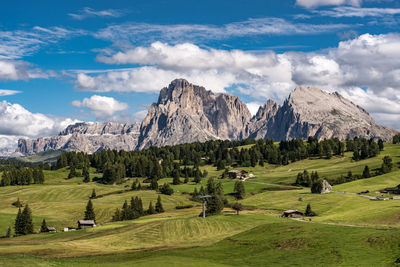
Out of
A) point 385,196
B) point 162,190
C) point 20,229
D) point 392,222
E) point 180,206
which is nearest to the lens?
point 392,222

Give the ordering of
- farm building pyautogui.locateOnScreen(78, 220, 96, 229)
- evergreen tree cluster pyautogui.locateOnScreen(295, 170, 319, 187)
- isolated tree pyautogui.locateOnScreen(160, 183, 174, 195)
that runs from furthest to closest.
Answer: evergreen tree cluster pyautogui.locateOnScreen(295, 170, 319, 187) → isolated tree pyautogui.locateOnScreen(160, 183, 174, 195) → farm building pyautogui.locateOnScreen(78, 220, 96, 229)

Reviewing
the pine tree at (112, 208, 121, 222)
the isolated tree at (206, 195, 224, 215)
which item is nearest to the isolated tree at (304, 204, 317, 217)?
the isolated tree at (206, 195, 224, 215)

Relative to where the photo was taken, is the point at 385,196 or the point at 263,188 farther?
the point at 263,188

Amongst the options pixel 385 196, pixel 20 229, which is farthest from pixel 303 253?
pixel 385 196

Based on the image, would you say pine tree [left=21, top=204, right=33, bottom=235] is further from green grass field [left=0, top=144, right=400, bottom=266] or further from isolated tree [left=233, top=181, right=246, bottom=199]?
isolated tree [left=233, top=181, right=246, bottom=199]

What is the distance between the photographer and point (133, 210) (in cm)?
13725

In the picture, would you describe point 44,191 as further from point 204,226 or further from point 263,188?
point 204,226

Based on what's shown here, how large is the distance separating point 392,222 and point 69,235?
75.8 metres

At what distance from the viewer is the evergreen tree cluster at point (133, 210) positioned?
437 feet

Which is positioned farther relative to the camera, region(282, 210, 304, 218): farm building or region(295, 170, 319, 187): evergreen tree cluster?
region(295, 170, 319, 187): evergreen tree cluster

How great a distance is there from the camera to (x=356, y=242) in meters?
53.3

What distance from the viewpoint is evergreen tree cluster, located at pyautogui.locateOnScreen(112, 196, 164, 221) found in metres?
133

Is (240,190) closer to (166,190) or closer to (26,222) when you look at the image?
(166,190)

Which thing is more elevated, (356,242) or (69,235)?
(356,242)
